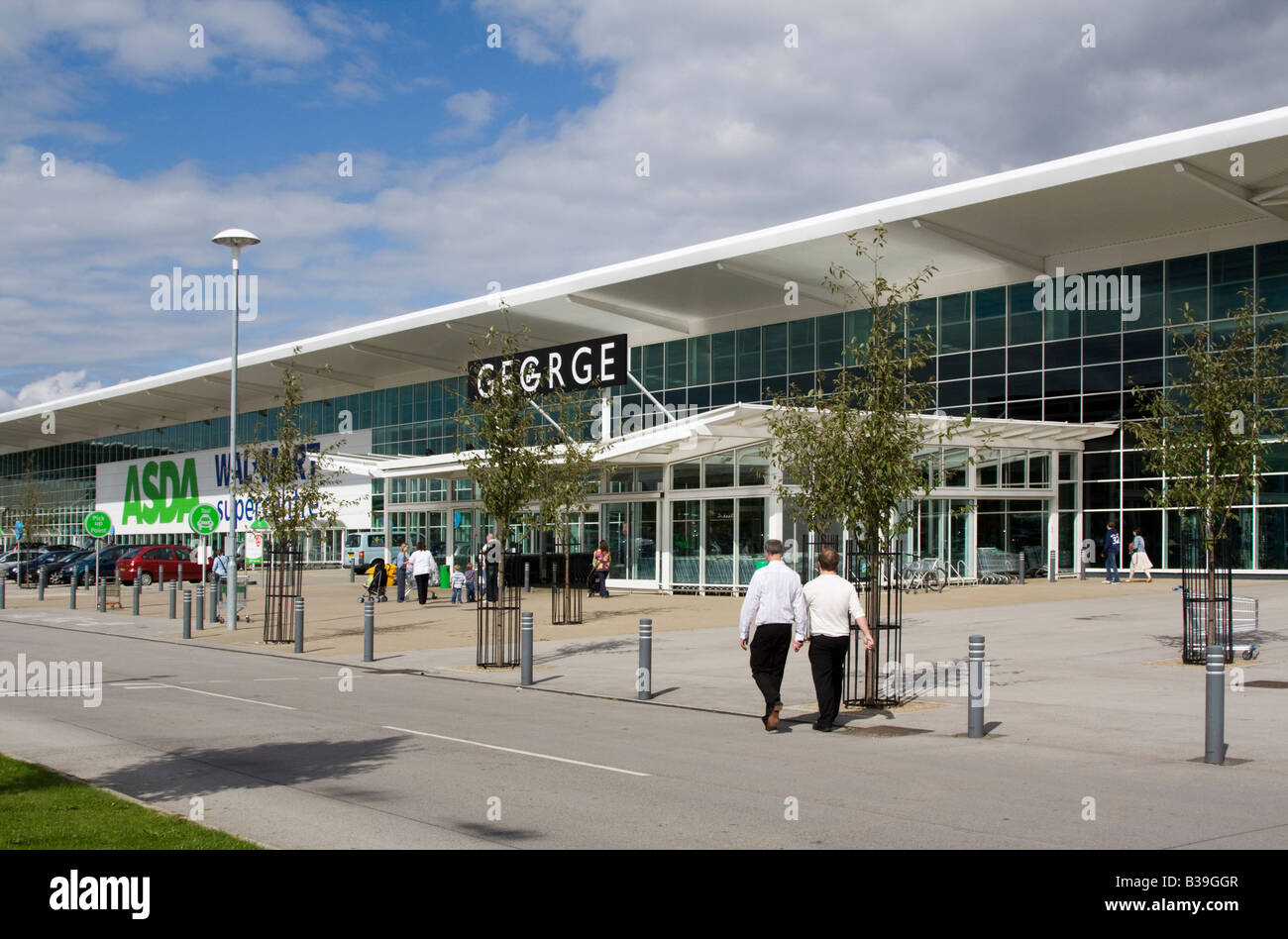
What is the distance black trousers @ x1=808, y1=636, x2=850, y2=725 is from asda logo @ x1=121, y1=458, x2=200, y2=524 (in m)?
69.5

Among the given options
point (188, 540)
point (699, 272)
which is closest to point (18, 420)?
point (188, 540)

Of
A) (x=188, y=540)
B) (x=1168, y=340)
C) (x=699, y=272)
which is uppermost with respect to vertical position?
(x=699, y=272)

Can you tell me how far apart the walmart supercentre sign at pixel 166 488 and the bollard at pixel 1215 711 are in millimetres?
57277

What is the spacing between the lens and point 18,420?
276ft

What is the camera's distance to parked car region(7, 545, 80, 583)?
51.4 metres

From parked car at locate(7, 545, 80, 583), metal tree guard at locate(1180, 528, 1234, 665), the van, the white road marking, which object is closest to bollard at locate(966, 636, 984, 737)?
the white road marking

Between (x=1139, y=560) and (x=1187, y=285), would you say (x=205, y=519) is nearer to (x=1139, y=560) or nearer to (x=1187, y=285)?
(x=1139, y=560)

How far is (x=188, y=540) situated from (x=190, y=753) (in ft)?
244

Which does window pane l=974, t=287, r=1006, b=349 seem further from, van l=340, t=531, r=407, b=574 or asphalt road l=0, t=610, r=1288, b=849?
asphalt road l=0, t=610, r=1288, b=849

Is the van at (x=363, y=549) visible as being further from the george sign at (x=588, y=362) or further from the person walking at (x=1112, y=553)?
the person walking at (x=1112, y=553)

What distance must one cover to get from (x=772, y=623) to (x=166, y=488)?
75.0 meters

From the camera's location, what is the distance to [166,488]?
7912 cm

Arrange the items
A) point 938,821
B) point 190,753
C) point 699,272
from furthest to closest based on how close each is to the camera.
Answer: point 699,272, point 190,753, point 938,821
